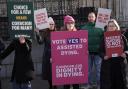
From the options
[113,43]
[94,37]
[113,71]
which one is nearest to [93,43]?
[94,37]

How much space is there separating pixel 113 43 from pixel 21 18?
6.33 feet

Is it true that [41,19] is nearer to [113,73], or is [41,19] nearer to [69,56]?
[69,56]

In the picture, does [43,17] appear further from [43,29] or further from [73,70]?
[73,70]

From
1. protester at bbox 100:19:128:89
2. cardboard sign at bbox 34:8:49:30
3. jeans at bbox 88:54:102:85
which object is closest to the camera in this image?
protester at bbox 100:19:128:89

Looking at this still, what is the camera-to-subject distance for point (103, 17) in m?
11.5

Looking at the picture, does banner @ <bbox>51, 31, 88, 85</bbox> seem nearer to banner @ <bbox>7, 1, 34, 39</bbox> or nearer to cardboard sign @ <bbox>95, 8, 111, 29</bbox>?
banner @ <bbox>7, 1, 34, 39</bbox>

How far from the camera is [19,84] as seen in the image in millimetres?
10156

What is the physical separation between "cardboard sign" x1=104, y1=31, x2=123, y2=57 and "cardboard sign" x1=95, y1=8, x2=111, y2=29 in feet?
5.26

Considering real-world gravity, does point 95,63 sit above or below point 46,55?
below

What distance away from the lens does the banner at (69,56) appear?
10086 millimetres

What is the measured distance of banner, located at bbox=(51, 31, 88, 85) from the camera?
10086 millimetres

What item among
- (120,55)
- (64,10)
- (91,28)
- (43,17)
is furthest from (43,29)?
(64,10)

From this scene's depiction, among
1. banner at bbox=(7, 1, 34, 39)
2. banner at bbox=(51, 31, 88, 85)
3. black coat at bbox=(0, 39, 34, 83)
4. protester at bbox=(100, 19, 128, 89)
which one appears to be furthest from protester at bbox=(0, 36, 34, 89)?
protester at bbox=(100, 19, 128, 89)

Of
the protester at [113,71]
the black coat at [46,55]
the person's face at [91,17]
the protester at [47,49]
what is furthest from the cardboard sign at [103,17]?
the protester at [113,71]
